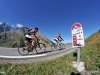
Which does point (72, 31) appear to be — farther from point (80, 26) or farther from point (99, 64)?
point (99, 64)

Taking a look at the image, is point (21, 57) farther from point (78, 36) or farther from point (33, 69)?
point (78, 36)

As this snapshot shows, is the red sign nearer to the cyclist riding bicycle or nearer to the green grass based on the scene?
the green grass

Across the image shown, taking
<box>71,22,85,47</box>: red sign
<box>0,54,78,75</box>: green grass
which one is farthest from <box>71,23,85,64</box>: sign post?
<box>0,54,78,75</box>: green grass

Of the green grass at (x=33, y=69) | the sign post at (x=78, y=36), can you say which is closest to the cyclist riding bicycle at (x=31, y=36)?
the green grass at (x=33, y=69)

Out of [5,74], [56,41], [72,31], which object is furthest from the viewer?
[56,41]

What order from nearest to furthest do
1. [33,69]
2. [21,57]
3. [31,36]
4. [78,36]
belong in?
[33,69], [78,36], [21,57], [31,36]

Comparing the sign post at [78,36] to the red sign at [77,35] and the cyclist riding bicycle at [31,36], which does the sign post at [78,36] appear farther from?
the cyclist riding bicycle at [31,36]

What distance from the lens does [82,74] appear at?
12.4ft

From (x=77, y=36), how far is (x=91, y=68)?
1701 mm

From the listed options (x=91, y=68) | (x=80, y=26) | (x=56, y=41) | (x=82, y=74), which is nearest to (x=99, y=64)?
(x=91, y=68)

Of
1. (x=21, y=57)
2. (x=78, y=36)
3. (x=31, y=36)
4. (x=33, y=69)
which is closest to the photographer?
(x=33, y=69)

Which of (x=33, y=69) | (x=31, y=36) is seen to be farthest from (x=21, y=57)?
(x=33, y=69)

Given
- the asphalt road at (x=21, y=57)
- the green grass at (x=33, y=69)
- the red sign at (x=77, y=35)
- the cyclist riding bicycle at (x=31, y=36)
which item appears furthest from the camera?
the cyclist riding bicycle at (x=31, y=36)

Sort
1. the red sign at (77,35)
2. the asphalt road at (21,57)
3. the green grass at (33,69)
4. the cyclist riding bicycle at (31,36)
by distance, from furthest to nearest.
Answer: the cyclist riding bicycle at (31,36) < the asphalt road at (21,57) < the red sign at (77,35) < the green grass at (33,69)
